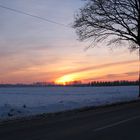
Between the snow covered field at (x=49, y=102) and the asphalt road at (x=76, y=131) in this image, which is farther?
the snow covered field at (x=49, y=102)

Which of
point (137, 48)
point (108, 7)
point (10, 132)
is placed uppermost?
point (108, 7)

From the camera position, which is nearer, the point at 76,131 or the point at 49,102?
the point at 76,131

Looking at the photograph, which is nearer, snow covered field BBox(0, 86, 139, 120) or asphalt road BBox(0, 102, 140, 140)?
asphalt road BBox(0, 102, 140, 140)

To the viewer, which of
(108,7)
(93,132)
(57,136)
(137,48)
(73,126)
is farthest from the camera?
(137,48)

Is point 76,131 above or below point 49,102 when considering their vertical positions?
below

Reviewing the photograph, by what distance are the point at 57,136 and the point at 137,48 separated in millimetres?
26618

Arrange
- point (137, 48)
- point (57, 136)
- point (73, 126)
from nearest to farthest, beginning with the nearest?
point (57, 136) < point (73, 126) < point (137, 48)

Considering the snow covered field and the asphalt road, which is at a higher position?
the snow covered field

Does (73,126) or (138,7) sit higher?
(138,7)

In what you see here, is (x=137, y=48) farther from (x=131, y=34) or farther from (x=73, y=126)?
(x=73, y=126)

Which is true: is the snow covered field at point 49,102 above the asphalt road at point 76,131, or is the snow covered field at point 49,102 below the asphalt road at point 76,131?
above

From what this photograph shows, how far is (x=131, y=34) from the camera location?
3472cm

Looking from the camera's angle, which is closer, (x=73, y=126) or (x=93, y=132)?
(x=93, y=132)

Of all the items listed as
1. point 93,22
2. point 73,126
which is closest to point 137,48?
point 93,22
